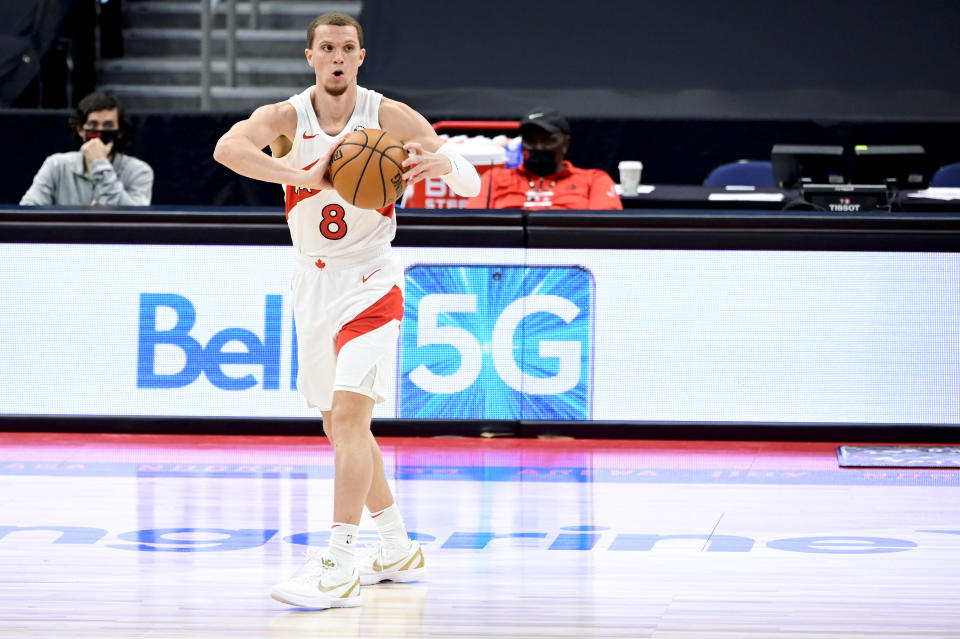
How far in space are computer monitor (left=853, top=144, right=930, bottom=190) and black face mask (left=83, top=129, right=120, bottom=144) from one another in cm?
487

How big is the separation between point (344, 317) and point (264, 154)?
625 mm

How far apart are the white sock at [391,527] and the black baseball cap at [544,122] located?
14.5 ft

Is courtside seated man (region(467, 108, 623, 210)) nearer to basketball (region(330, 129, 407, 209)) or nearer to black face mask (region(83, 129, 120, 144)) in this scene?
Answer: black face mask (region(83, 129, 120, 144))

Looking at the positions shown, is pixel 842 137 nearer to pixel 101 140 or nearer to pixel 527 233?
pixel 527 233

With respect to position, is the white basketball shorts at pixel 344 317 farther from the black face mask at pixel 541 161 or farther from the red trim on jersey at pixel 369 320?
the black face mask at pixel 541 161

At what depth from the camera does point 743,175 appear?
38.8ft

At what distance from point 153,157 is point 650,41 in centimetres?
513

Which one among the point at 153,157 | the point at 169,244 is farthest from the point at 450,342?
the point at 153,157

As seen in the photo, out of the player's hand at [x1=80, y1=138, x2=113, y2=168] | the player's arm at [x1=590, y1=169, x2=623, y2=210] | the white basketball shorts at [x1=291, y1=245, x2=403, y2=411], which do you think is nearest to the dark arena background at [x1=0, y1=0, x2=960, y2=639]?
the white basketball shorts at [x1=291, y1=245, x2=403, y2=411]

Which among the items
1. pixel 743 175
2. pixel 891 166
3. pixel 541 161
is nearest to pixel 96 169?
pixel 541 161

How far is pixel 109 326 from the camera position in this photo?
7887mm

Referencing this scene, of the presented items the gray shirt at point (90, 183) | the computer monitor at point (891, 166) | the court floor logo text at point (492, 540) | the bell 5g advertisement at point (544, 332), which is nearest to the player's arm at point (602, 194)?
the bell 5g advertisement at point (544, 332)

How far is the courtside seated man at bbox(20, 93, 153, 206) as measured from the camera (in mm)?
9047

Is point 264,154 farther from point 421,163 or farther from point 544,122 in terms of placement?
point 544,122
